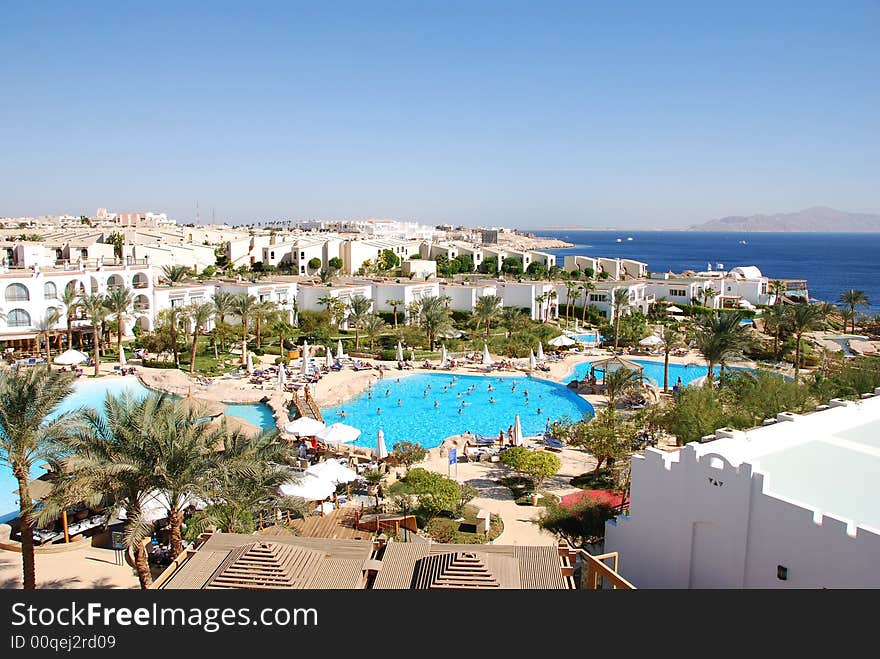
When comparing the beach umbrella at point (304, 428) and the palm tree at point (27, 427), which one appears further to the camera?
the beach umbrella at point (304, 428)

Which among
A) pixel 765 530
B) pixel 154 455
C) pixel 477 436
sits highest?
pixel 154 455

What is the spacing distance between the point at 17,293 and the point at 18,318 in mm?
1381

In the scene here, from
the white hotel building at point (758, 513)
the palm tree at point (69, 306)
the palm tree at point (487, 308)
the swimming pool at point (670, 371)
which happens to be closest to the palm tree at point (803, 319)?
the swimming pool at point (670, 371)

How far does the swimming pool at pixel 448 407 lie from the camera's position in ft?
82.9

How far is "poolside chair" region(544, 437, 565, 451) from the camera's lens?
21.3 m

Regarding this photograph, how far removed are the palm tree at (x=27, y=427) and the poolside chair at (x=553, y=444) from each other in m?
14.9

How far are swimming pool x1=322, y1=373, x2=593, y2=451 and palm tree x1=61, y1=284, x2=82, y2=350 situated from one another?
53.2 ft

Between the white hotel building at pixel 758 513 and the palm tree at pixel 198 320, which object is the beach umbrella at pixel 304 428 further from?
the palm tree at pixel 198 320

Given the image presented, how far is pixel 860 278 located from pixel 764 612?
125515 mm

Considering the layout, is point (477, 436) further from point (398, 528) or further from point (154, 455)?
point (154, 455)

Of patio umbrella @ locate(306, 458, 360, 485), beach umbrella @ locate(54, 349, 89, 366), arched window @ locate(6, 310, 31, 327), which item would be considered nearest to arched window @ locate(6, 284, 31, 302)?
arched window @ locate(6, 310, 31, 327)

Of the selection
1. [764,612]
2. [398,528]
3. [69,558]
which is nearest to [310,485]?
[398,528]

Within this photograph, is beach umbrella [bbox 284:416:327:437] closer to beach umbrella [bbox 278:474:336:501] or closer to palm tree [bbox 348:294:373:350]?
beach umbrella [bbox 278:474:336:501]

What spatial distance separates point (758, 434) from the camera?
1200 centimetres
